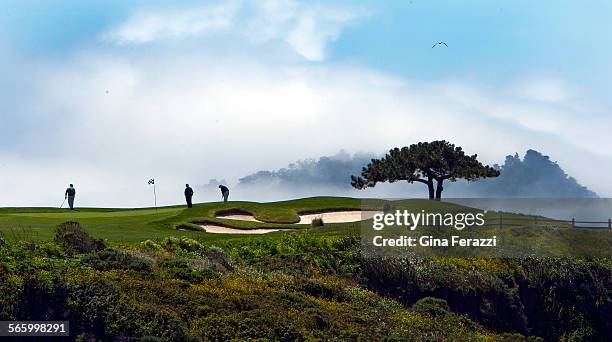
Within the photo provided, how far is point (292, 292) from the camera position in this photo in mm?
31391

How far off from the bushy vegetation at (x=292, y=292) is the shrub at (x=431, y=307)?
0.25 ft

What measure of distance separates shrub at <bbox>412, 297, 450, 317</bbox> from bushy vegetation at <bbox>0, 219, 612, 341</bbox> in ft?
0.25

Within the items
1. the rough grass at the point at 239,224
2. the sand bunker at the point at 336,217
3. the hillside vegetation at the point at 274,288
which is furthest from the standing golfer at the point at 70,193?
the sand bunker at the point at 336,217

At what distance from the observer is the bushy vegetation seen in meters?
25.7

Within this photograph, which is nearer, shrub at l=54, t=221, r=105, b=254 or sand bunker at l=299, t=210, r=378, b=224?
shrub at l=54, t=221, r=105, b=254

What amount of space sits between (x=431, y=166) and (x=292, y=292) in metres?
42.7

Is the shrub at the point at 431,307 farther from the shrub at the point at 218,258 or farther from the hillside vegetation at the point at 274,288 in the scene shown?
the shrub at the point at 218,258

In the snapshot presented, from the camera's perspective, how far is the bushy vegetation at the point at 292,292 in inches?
1013

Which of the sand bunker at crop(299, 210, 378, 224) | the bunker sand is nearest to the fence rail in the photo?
the bunker sand

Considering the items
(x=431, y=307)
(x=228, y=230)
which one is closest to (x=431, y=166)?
(x=228, y=230)

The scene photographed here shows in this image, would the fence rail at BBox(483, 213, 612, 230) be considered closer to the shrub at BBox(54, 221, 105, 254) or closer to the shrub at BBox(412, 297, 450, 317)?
the shrub at BBox(412, 297, 450, 317)

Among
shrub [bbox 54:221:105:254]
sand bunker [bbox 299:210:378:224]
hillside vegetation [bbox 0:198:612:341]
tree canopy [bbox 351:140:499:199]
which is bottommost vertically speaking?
→ hillside vegetation [bbox 0:198:612:341]

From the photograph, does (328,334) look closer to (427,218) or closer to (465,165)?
(427,218)

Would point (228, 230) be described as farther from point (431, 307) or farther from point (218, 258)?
point (431, 307)
